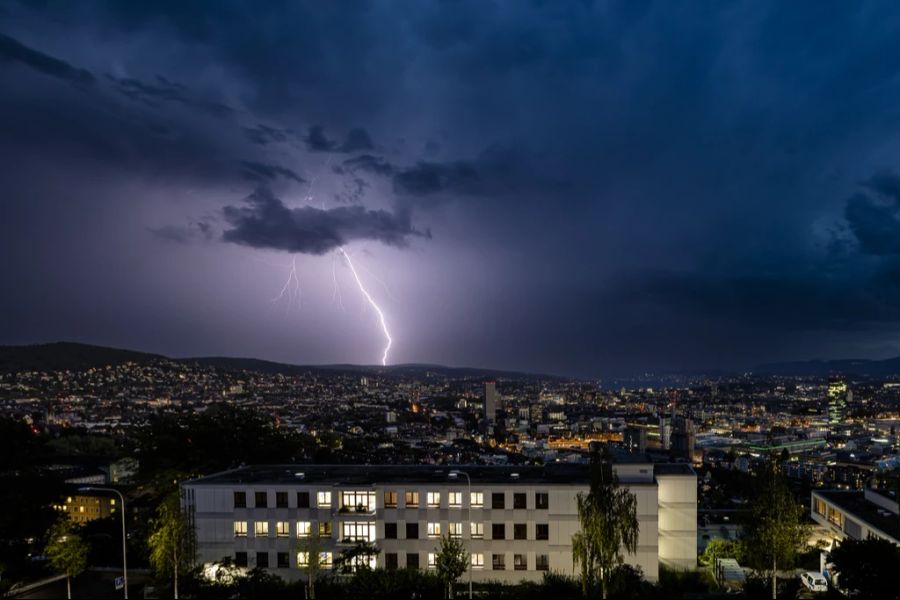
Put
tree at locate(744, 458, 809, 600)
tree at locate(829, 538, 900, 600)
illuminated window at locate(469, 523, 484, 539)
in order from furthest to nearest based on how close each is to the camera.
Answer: illuminated window at locate(469, 523, 484, 539) → tree at locate(744, 458, 809, 600) → tree at locate(829, 538, 900, 600)

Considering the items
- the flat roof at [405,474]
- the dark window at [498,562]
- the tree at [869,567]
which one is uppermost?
the flat roof at [405,474]

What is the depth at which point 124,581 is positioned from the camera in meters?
29.1

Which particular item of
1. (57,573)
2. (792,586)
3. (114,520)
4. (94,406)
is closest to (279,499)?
(57,573)

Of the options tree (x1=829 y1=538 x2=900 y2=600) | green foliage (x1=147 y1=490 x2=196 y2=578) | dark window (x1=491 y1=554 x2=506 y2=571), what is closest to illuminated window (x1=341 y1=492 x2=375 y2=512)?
dark window (x1=491 y1=554 x2=506 y2=571)

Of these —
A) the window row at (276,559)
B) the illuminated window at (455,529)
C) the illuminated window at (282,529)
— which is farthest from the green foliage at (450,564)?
the illuminated window at (282,529)

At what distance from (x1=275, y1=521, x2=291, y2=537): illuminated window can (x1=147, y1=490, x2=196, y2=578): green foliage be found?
448cm

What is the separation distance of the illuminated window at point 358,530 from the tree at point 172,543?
7.62 metres

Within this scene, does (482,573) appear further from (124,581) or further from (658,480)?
(124,581)

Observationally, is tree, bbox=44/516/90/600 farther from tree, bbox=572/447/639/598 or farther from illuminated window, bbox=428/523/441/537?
tree, bbox=572/447/639/598

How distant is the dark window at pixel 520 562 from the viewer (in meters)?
34.2

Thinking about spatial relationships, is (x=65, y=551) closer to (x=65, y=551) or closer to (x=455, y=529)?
(x=65, y=551)

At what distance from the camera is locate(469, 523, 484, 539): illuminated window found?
34.4m

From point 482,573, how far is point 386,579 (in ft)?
24.2

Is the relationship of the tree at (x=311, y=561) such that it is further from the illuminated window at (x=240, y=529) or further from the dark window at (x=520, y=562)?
the dark window at (x=520, y=562)
